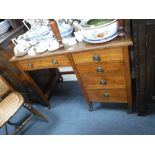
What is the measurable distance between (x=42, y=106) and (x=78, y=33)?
1.12 m

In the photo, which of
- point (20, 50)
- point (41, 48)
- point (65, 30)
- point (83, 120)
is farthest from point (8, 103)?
point (65, 30)

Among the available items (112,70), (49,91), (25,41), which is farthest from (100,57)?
(49,91)

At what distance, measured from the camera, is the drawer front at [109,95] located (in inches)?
60.4

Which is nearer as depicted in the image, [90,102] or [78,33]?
[78,33]

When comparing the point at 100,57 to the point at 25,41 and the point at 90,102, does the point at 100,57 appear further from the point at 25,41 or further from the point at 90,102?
the point at 25,41

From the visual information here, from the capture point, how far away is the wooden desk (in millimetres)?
1242

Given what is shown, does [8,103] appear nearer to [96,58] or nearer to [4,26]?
[4,26]

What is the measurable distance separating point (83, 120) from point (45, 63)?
0.70m

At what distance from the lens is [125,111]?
1.71m

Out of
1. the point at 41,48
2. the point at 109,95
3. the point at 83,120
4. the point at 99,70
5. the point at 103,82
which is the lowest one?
the point at 83,120

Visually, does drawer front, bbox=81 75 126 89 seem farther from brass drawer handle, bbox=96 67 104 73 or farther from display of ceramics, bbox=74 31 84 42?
display of ceramics, bbox=74 31 84 42

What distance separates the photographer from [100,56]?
1.29 metres

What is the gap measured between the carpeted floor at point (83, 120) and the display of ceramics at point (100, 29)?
84cm

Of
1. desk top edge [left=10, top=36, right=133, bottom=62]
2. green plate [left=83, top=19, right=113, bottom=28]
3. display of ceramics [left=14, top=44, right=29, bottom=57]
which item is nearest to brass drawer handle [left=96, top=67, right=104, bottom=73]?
desk top edge [left=10, top=36, right=133, bottom=62]
